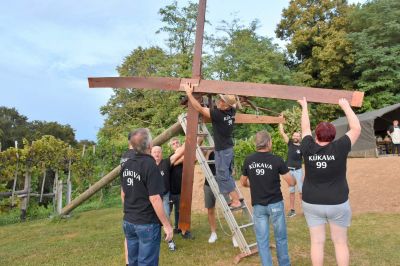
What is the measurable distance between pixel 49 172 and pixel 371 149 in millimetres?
15373

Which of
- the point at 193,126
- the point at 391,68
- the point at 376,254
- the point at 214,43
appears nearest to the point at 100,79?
the point at 193,126

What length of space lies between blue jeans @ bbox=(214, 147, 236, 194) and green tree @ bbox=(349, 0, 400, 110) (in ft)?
81.1

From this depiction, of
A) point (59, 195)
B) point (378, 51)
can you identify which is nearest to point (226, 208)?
point (59, 195)

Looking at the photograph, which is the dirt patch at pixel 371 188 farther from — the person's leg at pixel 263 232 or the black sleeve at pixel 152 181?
the black sleeve at pixel 152 181

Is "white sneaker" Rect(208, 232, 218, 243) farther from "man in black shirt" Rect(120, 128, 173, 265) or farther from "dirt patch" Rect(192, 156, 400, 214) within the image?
"dirt patch" Rect(192, 156, 400, 214)

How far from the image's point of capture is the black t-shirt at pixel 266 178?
4578mm

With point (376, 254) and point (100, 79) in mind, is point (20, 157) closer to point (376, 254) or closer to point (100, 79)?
point (100, 79)

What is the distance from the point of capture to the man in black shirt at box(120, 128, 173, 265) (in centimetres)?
370

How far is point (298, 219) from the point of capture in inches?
323

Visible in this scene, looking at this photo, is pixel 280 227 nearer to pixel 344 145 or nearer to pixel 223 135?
pixel 344 145

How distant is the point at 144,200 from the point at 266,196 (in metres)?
1.60

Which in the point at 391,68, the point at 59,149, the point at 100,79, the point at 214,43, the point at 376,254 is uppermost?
the point at 214,43

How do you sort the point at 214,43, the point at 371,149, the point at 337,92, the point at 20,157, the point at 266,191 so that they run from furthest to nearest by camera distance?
the point at 214,43, the point at 371,149, the point at 20,157, the point at 266,191, the point at 337,92

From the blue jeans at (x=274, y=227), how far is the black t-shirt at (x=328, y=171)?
644 mm
